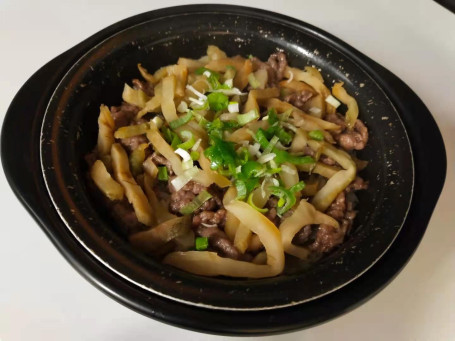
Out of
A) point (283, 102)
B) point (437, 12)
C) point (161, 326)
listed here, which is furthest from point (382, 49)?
point (161, 326)

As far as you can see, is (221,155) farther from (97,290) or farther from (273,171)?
(97,290)

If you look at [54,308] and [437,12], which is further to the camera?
[437,12]

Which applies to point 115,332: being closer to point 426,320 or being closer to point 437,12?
point 426,320

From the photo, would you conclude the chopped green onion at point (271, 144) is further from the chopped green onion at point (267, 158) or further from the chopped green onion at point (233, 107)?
the chopped green onion at point (233, 107)

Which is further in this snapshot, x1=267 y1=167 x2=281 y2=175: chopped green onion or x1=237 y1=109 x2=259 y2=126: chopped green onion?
x1=237 y1=109 x2=259 y2=126: chopped green onion

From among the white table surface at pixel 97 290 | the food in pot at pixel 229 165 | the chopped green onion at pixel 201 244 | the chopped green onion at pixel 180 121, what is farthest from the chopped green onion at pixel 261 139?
the white table surface at pixel 97 290

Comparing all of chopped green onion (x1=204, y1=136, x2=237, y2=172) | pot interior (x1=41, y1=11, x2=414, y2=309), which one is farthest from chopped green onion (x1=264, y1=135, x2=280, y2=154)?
pot interior (x1=41, y1=11, x2=414, y2=309)

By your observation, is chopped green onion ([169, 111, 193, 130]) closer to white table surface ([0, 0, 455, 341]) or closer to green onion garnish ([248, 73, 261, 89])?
green onion garnish ([248, 73, 261, 89])
